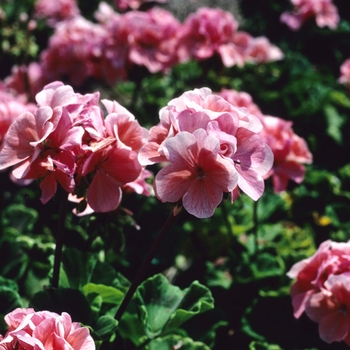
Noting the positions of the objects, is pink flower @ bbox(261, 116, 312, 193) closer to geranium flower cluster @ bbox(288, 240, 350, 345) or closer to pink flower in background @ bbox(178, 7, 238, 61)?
geranium flower cluster @ bbox(288, 240, 350, 345)

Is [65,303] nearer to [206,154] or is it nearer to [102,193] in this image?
[102,193]

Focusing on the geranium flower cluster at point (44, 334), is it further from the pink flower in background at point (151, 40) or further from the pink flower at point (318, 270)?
the pink flower in background at point (151, 40)

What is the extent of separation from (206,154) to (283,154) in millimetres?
682

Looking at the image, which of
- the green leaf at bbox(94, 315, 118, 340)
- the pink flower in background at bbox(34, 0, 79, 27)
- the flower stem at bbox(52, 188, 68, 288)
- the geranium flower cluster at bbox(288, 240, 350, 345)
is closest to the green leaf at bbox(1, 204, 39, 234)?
the flower stem at bbox(52, 188, 68, 288)

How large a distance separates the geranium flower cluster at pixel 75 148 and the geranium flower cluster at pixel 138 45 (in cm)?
106

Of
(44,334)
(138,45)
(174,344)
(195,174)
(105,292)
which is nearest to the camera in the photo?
(44,334)

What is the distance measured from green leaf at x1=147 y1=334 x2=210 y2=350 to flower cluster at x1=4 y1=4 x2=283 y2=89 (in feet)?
3.61

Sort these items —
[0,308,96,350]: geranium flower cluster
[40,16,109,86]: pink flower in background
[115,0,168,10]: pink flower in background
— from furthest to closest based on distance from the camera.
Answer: [115,0,168,10]: pink flower in background, [40,16,109,86]: pink flower in background, [0,308,96,350]: geranium flower cluster

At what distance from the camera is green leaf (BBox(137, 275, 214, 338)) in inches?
47.3

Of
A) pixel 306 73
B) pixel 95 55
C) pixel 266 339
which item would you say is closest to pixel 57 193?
pixel 266 339

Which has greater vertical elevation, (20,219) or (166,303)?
(166,303)

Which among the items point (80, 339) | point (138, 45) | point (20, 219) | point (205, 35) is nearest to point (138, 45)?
point (138, 45)

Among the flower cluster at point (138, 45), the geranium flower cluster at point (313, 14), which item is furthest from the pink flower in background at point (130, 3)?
the geranium flower cluster at point (313, 14)

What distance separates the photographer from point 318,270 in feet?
4.23
